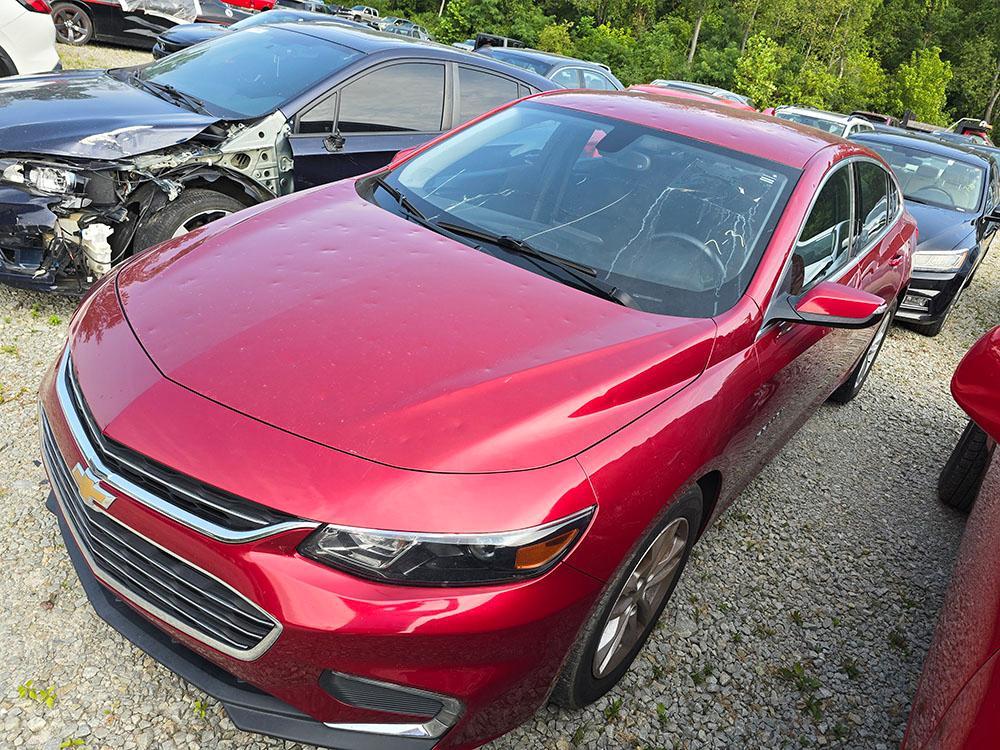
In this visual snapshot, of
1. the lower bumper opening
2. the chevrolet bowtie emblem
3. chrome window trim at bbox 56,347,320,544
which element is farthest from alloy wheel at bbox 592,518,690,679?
the chevrolet bowtie emblem

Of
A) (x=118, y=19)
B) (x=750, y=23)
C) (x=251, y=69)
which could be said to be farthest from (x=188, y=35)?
(x=750, y=23)

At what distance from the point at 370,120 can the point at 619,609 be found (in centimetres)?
375

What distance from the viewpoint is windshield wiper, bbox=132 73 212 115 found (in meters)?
4.36

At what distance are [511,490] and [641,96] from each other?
251cm

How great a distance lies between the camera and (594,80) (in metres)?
11.0

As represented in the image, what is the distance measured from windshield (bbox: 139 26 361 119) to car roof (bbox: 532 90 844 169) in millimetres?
1862

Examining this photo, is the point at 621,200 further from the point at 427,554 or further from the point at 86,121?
the point at 86,121

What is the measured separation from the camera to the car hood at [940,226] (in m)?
6.62

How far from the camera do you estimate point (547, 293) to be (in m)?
2.36

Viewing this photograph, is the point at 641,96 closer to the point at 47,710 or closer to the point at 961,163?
the point at 47,710

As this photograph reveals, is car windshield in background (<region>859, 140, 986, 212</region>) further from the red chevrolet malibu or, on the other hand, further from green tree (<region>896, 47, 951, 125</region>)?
green tree (<region>896, 47, 951, 125</region>)

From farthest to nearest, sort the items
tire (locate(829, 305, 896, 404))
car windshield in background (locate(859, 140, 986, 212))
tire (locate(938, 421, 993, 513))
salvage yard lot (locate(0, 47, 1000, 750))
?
1. car windshield in background (locate(859, 140, 986, 212))
2. tire (locate(829, 305, 896, 404))
3. tire (locate(938, 421, 993, 513))
4. salvage yard lot (locate(0, 47, 1000, 750))

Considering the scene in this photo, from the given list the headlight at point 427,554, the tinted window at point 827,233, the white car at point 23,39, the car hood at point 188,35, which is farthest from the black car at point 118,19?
the headlight at point 427,554

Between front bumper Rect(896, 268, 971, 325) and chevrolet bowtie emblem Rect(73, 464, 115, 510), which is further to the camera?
front bumper Rect(896, 268, 971, 325)
